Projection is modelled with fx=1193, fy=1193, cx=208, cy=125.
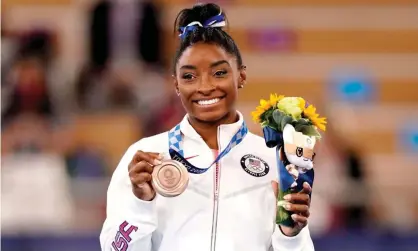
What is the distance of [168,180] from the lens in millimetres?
3047

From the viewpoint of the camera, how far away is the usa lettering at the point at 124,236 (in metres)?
3.14

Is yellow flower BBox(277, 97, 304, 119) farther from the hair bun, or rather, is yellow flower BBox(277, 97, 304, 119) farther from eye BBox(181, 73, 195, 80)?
the hair bun

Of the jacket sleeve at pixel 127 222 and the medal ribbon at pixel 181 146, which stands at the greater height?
the medal ribbon at pixel 181 146

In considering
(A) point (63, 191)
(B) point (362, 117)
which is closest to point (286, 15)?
(B) point (362, 117)

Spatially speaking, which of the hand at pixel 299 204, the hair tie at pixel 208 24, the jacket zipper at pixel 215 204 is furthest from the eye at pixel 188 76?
the hand at pixel 299 204

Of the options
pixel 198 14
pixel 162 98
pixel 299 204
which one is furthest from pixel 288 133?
pixel 162 98

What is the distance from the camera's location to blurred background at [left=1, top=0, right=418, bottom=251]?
234 inches

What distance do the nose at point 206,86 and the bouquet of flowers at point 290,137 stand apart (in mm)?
140

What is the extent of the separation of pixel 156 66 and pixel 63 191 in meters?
1.48

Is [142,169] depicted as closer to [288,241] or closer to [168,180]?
[168,180]

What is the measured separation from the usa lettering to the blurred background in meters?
2.37

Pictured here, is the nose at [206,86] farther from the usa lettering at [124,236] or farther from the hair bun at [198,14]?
the usa lettering at [124,236]

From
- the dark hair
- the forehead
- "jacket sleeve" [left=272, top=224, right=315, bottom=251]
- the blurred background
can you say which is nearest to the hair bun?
the dark hair

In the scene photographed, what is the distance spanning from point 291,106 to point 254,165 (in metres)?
0.26
